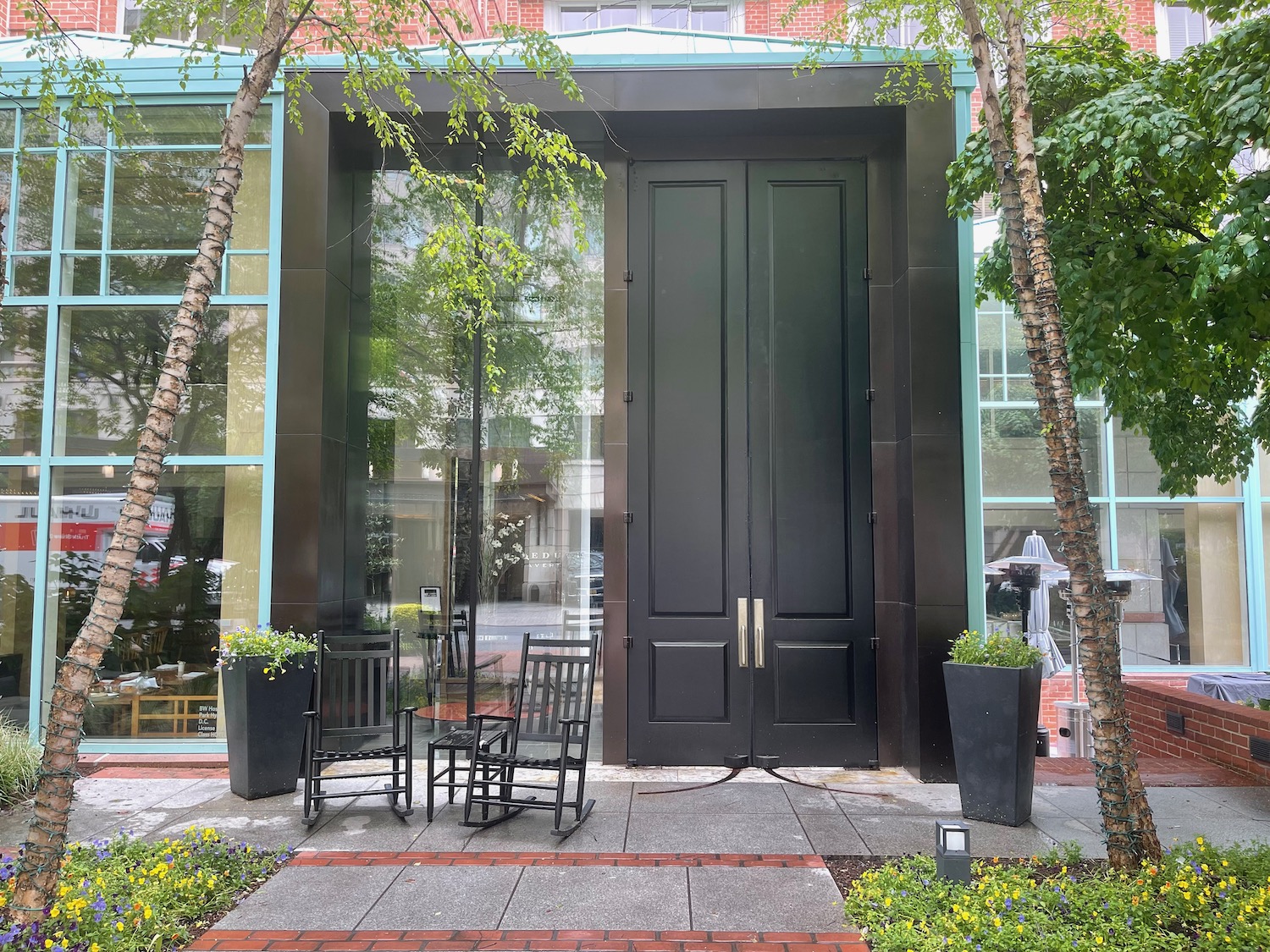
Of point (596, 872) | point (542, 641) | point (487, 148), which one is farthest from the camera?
point (487, 148)

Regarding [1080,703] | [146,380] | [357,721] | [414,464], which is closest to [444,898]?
[357,721]

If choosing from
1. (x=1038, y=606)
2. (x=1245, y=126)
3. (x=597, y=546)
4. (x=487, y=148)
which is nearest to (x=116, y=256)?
(x=487, y=148)

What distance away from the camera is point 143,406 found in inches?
293

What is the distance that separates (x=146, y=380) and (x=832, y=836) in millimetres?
6477

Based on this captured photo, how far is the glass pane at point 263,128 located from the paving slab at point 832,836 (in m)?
6.85

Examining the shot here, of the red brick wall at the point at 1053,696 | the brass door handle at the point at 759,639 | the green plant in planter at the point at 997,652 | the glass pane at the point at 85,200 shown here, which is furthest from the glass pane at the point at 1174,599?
the glass pane at the point at 85,200

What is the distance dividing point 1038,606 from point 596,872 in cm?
498

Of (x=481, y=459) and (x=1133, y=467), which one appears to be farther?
(x=1133, y=467)

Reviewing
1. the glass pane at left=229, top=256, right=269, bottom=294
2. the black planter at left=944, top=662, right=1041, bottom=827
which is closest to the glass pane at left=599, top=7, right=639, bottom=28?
the glass pane at left=229, top=256, right=269, bottom=294

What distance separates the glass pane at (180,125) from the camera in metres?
7.52

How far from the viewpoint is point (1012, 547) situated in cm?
773

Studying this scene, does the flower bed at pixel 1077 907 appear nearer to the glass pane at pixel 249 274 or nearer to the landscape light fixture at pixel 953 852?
the landscape light fixture at pixel 953 852

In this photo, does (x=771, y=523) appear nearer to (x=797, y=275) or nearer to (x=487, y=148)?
(x=797, y=275)

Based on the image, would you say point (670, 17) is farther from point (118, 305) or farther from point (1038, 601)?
point (1038, 601)
